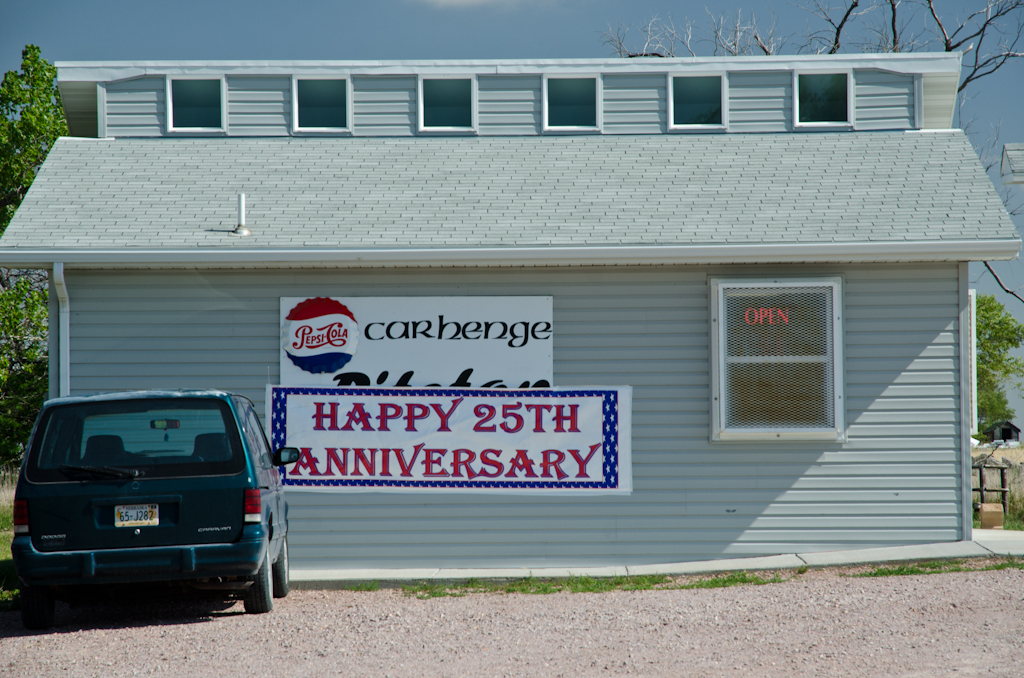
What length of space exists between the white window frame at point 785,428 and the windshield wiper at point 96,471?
5.12 meters

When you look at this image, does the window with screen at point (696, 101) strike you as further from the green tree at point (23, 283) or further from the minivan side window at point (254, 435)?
the green tree at point (23, 283)

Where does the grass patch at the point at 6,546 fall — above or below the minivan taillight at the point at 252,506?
below

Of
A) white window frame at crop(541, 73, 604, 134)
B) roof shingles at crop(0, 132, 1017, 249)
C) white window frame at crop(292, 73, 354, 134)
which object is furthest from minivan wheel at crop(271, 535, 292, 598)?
white window frame at crop(541, 73, 604, 134)

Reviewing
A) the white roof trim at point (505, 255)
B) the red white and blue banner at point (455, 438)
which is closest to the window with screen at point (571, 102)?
the white roof trim at point (505, 255)

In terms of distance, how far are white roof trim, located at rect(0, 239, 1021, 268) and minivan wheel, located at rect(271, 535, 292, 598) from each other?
8.80ft

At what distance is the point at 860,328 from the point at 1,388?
1617 cm

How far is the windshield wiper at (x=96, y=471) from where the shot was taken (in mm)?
6246

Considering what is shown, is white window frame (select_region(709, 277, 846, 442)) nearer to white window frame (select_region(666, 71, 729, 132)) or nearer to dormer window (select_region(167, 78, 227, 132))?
white window frame (select_region(666, 71, 729, 132))

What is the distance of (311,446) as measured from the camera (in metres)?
8.93

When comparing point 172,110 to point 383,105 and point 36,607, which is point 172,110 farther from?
point 36,607

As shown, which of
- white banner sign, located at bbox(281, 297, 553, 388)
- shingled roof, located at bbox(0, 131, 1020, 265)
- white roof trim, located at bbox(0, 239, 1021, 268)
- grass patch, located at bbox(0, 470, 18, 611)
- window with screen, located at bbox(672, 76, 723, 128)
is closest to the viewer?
grass patch, located at bbox(0, 470, 18, 611)

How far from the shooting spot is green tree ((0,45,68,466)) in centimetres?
1808

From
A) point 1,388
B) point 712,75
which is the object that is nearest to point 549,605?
point 712,75

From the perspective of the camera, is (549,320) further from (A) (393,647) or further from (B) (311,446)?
(A) (393,647)
